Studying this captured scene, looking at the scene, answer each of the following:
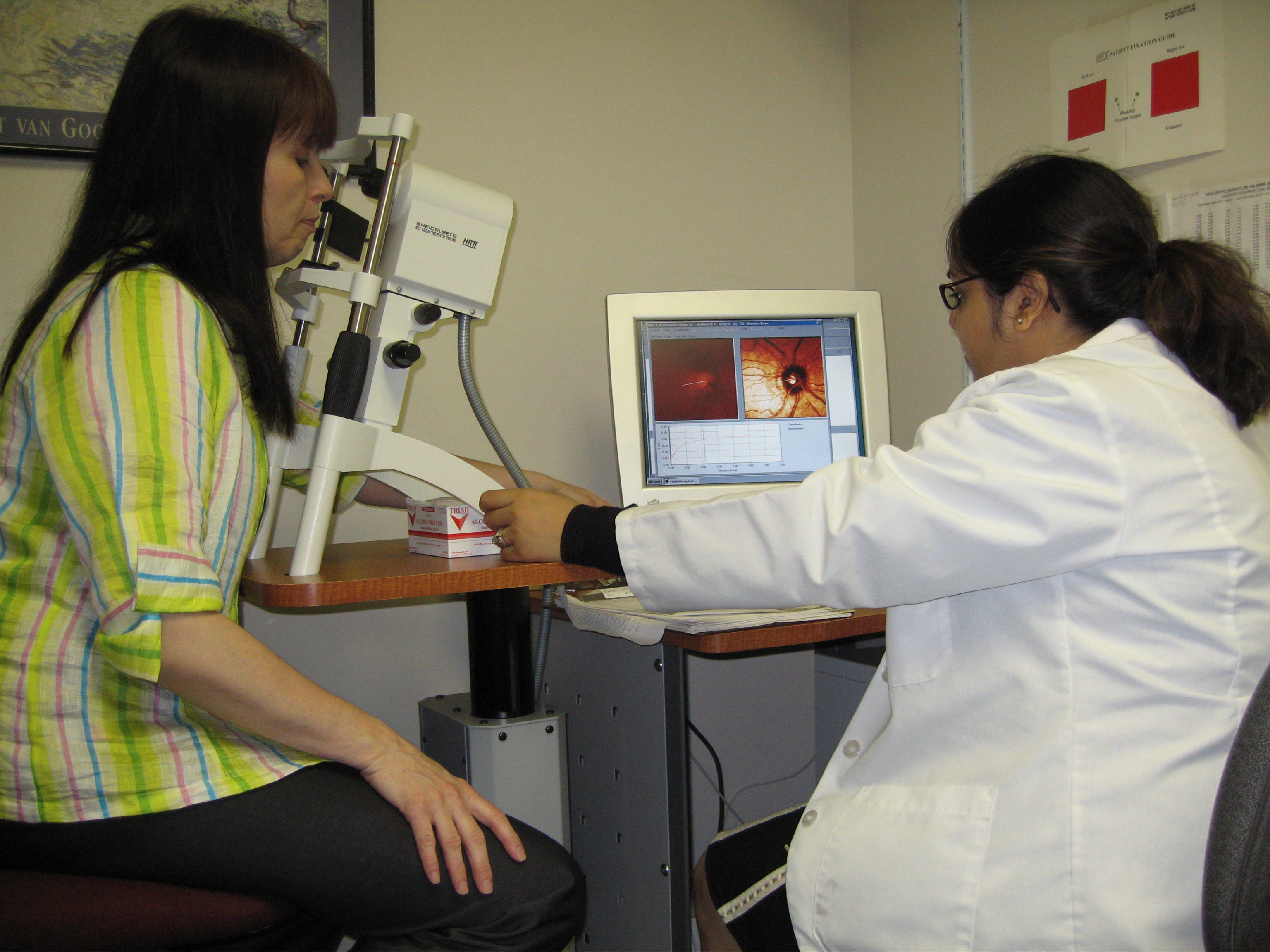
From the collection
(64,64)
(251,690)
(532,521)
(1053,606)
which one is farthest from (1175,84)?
(64,64)

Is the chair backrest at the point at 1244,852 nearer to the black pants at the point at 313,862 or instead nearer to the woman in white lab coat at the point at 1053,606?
the woman in white lab coat at the point at 1053,606

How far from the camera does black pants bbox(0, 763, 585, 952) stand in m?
0.76

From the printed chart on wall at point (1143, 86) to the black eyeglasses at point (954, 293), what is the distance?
71 centimetres

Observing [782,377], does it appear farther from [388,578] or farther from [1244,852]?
[1244,852]

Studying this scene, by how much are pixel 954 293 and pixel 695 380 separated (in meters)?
0.56

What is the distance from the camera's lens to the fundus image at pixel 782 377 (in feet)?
5.14

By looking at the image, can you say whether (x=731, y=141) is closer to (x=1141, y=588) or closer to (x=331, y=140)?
(x=331, y=140)

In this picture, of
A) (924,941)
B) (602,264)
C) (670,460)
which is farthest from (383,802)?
(602,264)

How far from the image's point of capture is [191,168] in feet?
2.82

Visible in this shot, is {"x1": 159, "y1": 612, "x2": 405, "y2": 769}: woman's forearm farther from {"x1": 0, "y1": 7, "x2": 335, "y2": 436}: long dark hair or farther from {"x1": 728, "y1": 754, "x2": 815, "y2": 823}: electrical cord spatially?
{"x1": 728, "y1": 754, "x2": 815, "y2": 823}: electrical cord

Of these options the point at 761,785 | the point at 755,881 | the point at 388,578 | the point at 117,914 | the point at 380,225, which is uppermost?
the point at 380,225

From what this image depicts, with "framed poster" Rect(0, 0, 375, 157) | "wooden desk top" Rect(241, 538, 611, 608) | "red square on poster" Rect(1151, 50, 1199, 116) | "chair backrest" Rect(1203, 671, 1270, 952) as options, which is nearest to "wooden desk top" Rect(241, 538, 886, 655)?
"wooden desk top" Rect(241, 538, 611, 608)

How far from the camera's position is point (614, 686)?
1.37 m

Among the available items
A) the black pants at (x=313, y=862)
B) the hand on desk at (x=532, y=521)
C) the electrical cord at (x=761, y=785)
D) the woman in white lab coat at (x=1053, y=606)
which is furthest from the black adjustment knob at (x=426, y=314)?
the electrical cord at (x=761, y=785)
